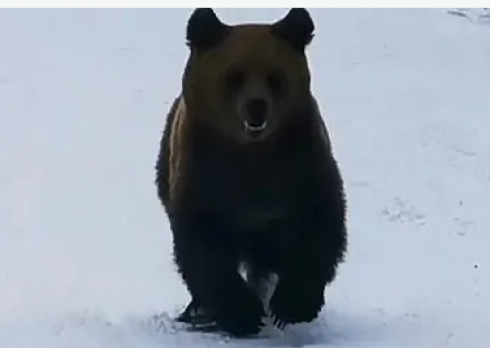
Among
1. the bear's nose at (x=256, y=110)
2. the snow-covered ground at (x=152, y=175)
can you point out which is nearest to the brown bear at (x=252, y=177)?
the bear's nose at (x=256, y=110)

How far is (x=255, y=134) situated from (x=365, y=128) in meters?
11.4

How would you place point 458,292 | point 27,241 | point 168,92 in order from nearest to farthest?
1. point 458,292
2. point 27,241
3. point 168,92

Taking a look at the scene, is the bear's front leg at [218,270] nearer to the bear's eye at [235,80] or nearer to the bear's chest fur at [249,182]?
the bear's chest fur at [249,182]

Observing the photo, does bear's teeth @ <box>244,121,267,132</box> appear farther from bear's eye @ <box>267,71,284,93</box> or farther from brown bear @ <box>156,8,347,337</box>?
bear's eye @ <box>267,71,284,93</box>

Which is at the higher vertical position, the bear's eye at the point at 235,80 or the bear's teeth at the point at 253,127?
the bear's eye at the point at 235,80

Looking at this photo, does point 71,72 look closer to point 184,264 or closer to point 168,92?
point 168,92

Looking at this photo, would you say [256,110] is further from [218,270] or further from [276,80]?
[218,270]

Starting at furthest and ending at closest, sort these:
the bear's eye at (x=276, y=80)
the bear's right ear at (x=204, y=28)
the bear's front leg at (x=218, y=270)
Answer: the bear's front leg at (x=218, y=270) → the bear's right ear at (x=204, y=28) → the bear's eye at (x=276, y=80)

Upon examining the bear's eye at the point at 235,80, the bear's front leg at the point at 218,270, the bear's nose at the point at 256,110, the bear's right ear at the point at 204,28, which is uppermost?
the bear's right ear at the point at 204,28

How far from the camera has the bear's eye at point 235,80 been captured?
23.2ft

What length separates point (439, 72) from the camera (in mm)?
22719

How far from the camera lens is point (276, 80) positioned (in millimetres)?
7059

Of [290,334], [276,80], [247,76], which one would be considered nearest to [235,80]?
[247,76]

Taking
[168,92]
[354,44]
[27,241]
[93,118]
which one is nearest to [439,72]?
[354,44]
